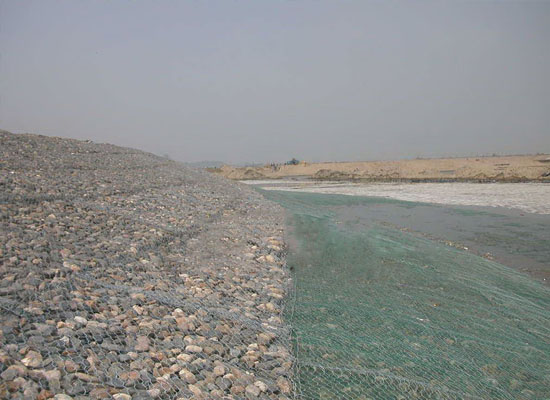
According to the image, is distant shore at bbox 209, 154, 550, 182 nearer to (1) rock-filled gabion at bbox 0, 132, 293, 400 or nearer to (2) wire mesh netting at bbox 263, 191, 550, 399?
(2) wire mesh netting at bbox 263, 191, 550, 399

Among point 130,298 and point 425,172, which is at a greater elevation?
point 425,172

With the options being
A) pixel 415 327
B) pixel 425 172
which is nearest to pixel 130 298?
pixel 415 327

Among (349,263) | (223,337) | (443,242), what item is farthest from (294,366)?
(443,242)

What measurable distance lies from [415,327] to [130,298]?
364cm

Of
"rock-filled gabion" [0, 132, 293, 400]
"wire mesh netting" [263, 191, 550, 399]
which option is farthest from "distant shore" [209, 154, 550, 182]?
"rock-filled gabion" [0, 132, 293, 400]

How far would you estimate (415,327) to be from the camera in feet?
15.4

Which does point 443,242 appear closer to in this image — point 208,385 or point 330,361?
point 330,361

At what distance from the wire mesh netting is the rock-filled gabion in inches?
17.8

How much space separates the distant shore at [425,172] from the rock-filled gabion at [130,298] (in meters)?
34.1

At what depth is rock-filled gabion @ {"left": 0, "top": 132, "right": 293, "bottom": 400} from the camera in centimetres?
304

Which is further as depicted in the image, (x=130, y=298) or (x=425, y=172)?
(x=425, y=172)

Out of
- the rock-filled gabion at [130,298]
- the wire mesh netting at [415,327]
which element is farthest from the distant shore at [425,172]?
the rock-filled gabion at [130,298]

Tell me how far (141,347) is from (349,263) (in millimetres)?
4947

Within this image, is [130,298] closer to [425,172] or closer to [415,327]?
[415,327]
